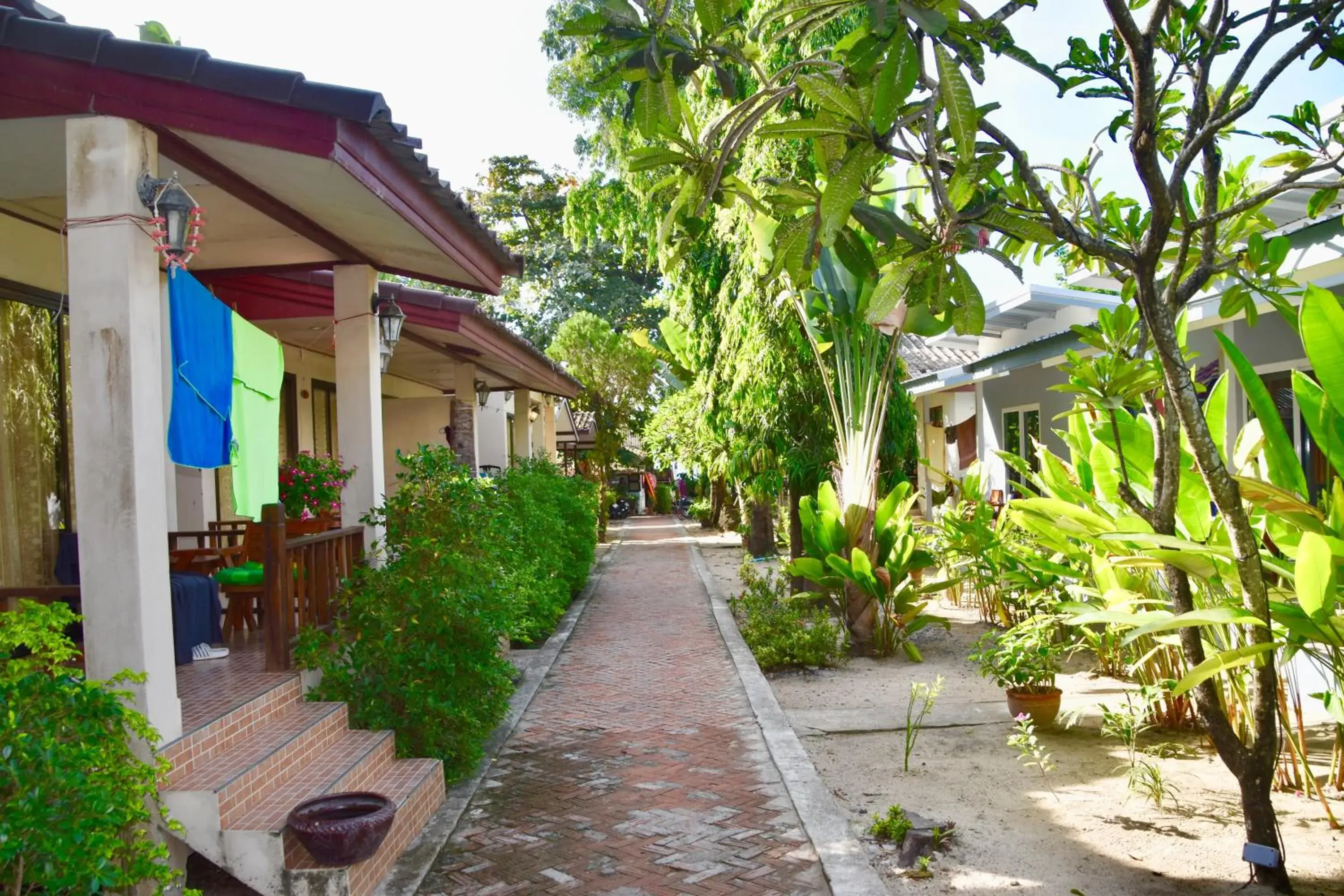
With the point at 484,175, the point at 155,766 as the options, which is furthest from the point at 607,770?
the point at 484,175

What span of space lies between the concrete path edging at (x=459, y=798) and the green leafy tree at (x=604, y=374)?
14115mm

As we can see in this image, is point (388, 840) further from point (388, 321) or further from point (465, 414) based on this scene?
point (465, 414)

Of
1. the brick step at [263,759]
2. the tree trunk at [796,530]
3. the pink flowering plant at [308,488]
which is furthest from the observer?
the tree trunk at [796,530]

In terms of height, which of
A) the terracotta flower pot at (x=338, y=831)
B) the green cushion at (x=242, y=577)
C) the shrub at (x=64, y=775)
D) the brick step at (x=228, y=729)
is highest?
the green cushion at (x=242, y=577)

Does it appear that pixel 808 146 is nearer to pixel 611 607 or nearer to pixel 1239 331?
pixel 1239 331

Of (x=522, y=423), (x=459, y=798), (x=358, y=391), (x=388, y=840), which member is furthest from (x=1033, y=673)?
(x=522, y=423)

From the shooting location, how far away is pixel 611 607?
13.1 metres

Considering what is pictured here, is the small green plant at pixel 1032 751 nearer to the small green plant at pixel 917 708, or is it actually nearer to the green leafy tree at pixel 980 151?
the small green plant at pixel 917 708

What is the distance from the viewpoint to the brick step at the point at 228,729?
419cm

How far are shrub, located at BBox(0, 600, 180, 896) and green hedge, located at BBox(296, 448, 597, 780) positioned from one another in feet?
6.13

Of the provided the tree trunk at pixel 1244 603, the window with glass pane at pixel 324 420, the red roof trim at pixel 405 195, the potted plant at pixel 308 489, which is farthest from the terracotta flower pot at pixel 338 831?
the window with glass pane at pixel 324 420

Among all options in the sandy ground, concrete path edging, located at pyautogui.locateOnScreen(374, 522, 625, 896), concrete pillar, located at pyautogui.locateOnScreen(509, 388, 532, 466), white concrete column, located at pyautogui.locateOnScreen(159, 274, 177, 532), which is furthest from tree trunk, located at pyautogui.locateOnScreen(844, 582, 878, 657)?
concrete pillar, located at pyautogui.locateOnScreen(509, 388, 532, 466)

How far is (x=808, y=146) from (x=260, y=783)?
8297 mm

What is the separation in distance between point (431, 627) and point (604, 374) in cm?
1933
